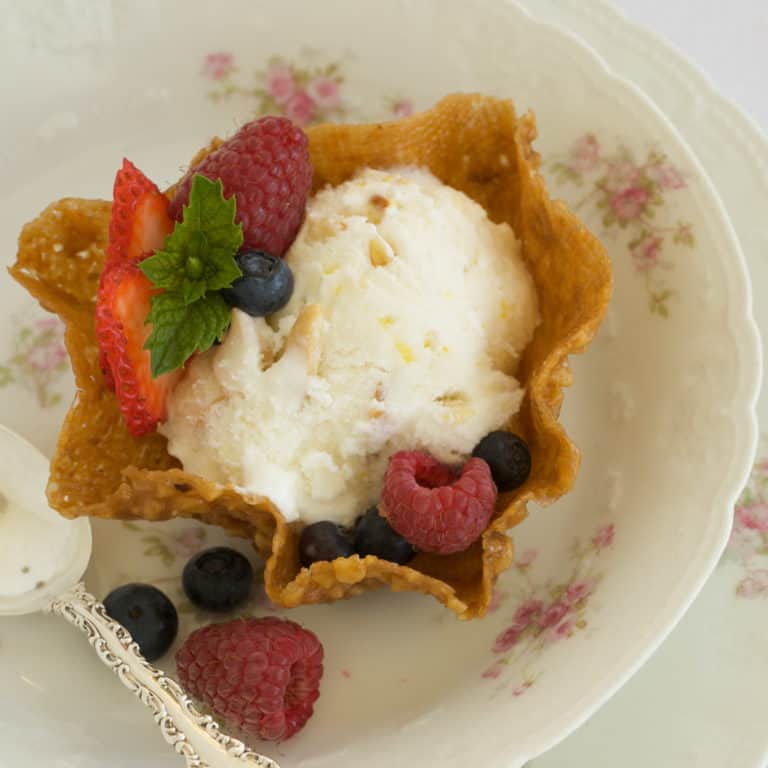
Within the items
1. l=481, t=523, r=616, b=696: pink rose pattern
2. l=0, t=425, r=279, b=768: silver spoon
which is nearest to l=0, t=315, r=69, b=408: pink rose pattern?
l=0, t=425, r=279, b=768: silver spoon

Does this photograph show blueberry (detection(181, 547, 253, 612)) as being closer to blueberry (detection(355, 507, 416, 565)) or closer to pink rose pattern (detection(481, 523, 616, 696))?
blueberry (detection(355, 507, 416, 565))

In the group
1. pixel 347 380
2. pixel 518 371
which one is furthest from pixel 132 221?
pixel 518 371

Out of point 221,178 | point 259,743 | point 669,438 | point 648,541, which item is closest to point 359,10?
point 221,178

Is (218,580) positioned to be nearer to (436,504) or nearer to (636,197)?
(436,504)

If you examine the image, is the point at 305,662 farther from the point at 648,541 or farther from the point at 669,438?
the point at 669,438

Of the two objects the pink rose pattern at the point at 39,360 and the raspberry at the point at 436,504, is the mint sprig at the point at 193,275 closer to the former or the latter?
the raspberry at the point at 436,504
